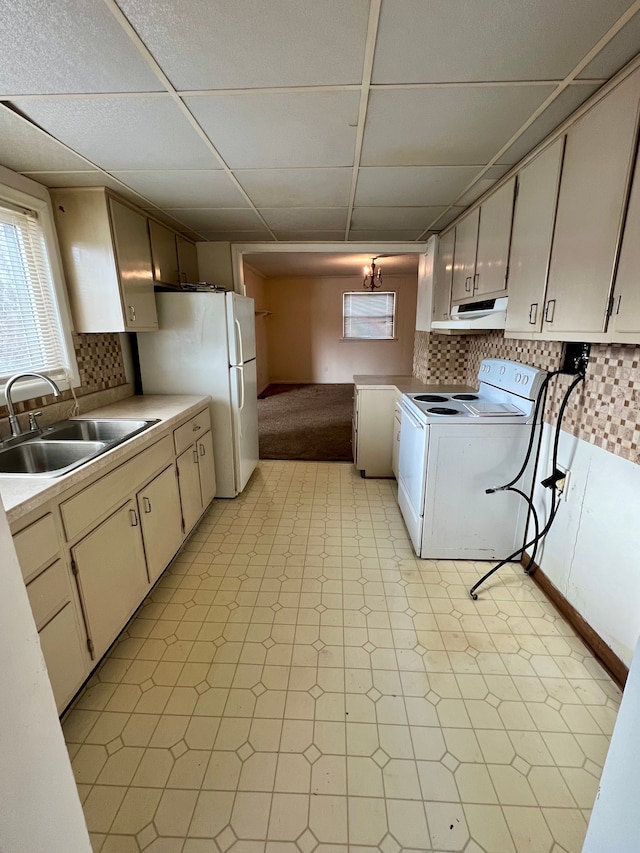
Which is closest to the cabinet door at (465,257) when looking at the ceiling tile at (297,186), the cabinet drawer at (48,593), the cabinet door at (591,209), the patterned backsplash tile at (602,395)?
the patterned backsplash tile at (602,395)

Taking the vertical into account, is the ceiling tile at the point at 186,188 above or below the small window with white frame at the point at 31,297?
above

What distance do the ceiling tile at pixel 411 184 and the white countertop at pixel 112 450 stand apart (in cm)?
171

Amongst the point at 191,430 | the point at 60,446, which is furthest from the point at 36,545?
the point at 191,430

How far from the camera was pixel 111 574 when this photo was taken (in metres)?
1.61

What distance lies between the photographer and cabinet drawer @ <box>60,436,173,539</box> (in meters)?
1.38

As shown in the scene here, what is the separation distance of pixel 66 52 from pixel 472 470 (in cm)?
237

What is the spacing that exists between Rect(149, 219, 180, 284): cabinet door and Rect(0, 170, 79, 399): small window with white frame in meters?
0.70

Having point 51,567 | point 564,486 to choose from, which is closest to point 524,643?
point 564,486

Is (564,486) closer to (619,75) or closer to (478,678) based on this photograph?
(478,678)

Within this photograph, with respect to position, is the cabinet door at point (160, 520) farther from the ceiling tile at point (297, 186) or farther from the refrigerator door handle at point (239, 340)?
the ceiling tile at point (297, 186)

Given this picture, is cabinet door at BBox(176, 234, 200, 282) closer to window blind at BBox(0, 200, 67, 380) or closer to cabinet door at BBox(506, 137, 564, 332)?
window blind at BBox(0, 200, 67, 380)

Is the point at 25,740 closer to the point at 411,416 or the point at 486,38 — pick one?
the point at 486,38

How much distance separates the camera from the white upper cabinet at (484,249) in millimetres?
2025

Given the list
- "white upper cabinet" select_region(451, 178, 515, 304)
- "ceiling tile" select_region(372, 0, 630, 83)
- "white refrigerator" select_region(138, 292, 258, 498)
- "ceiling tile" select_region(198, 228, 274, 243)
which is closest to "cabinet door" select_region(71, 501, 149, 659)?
"white refrigerator" select_region(138, 292, 258, 498)
